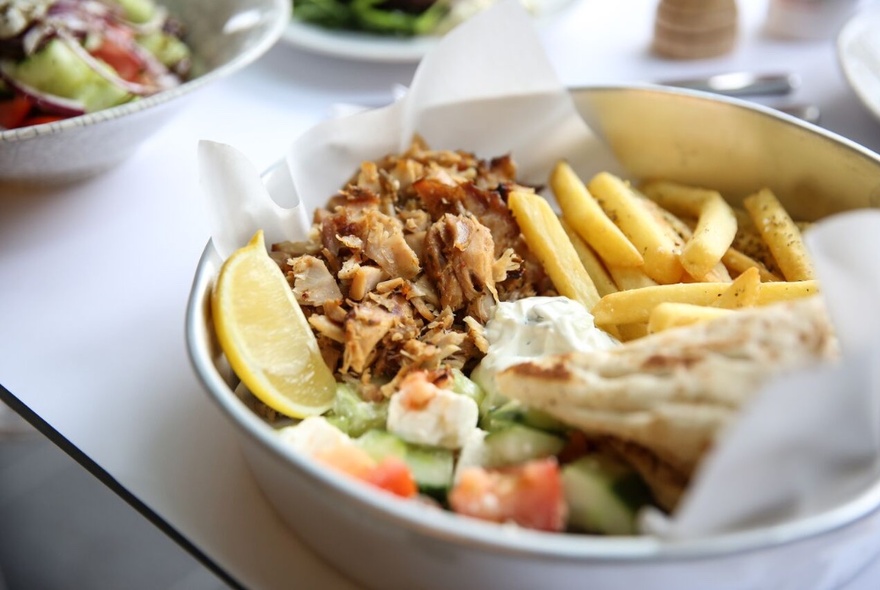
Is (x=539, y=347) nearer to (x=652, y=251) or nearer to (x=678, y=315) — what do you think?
(x=678, y=315)

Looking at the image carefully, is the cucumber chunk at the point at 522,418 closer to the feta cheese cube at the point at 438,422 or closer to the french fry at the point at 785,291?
the feta cheese cube at the point at 438,422

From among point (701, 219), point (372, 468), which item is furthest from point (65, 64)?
point (701, 219)

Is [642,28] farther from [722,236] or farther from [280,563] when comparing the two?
[280,563]

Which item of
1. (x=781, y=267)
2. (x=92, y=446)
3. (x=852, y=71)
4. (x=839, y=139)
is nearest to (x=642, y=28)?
(x=852, y=71)

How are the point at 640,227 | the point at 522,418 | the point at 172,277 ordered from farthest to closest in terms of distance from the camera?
the point at 172,277 < the point at 640,227 < the point at 522,418

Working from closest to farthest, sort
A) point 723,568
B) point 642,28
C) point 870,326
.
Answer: point 723,568, point 870,326, point 642,28

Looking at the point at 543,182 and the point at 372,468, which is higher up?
the point at 372,468

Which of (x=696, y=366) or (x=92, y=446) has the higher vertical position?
(x=696, y=366)

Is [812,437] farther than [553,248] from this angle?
No
